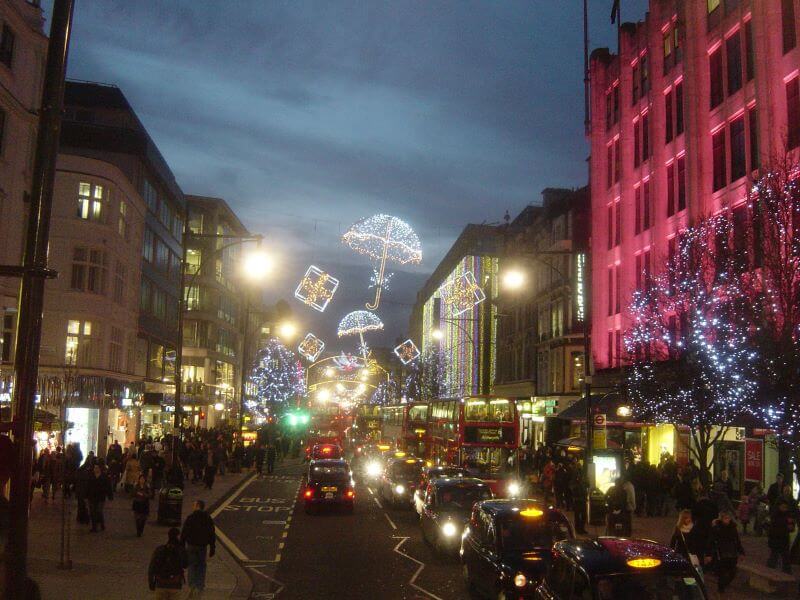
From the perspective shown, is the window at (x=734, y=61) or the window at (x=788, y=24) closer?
the window at (x=788, y=24)

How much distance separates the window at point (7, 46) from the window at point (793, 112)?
79.5ft

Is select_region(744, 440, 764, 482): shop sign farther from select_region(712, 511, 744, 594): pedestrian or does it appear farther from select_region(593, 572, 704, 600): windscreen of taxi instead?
select_region(593, 572, 704, 600): windscreen of taxi

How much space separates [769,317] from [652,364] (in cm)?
533

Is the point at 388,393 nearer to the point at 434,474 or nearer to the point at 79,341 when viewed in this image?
the point at 79,341

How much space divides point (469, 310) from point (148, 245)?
138 ft

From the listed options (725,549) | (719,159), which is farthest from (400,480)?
(719,159)

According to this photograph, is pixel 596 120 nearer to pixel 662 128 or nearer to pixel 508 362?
pixel 662 128

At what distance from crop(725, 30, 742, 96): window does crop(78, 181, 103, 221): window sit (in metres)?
27.9

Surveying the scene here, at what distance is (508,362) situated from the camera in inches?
2938

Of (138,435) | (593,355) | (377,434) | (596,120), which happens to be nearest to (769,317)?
(593,355)

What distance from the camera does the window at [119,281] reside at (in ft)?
138

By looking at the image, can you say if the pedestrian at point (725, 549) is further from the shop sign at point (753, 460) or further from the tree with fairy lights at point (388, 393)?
the tree with fairy lights at point (388, 393)

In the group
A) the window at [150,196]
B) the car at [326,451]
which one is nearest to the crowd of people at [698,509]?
the car at [326,451]

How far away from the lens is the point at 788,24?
30000 mm
